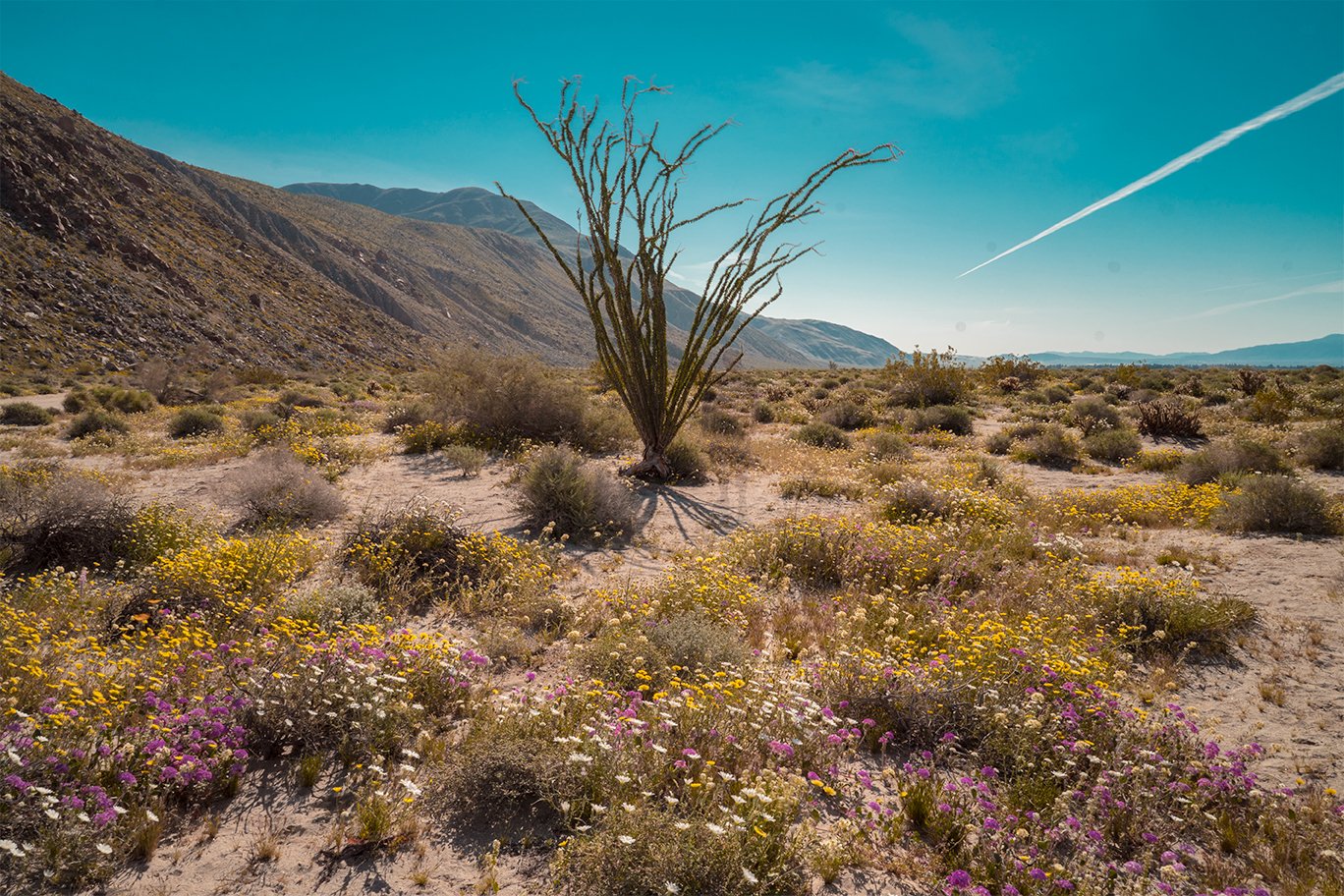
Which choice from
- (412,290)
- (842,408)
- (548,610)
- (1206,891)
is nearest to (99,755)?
(548,610)

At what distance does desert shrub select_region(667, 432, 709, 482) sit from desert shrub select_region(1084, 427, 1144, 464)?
8.98 meters

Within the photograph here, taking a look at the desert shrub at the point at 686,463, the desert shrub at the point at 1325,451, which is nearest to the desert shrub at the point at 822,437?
the desert shrub at the point at 686,463

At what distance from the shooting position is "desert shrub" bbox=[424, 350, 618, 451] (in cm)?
1385

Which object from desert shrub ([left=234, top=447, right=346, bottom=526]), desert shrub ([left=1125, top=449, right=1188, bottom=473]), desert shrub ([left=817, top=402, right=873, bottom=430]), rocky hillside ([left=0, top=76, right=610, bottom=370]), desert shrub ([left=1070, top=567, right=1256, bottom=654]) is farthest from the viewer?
rocky hillside ([left=0, top=76, right=610, bottom=370])

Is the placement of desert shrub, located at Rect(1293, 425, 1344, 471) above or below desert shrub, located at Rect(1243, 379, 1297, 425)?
below

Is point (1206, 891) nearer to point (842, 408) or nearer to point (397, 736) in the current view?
point (397, 736)

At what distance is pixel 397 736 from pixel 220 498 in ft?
22.4

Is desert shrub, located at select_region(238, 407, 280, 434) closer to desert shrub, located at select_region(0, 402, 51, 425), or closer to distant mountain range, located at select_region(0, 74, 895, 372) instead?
distant mountain range, located at select_region(0, 74, 895, 372)

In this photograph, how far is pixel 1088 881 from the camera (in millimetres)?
2576

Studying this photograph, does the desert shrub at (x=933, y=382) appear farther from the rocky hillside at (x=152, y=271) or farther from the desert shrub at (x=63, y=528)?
the desert shrub at (x=63, y=528)

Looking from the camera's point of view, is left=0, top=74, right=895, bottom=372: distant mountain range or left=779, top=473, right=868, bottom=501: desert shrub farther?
left=0, top=74, right=895, bottom=372: distant mountain range

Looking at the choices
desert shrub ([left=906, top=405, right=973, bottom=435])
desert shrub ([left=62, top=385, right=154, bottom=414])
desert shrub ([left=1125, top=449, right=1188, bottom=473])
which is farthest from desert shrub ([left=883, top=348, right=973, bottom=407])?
desert shrub ([left=62, top=385, right=154, bottom=414])

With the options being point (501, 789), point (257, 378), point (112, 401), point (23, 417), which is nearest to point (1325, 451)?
point (501, 789)

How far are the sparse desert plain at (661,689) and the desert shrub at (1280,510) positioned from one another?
42 millimetres
